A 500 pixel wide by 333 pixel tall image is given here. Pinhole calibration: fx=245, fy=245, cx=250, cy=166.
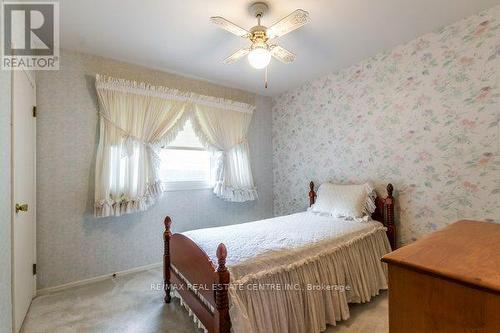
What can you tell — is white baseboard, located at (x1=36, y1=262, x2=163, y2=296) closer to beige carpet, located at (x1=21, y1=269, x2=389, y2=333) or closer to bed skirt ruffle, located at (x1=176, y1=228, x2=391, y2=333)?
beige carpet, located at (x1=21, y1=269, x2=389, y2=333)

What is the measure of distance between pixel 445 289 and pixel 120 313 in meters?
2.27

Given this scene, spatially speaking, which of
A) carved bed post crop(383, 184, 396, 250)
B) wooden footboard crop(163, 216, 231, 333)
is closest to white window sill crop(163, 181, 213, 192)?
wooden footboard crop(163, 216, 231, 333)

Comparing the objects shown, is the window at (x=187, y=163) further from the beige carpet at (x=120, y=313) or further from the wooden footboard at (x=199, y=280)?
the beige carpet at (x=120, y=313)

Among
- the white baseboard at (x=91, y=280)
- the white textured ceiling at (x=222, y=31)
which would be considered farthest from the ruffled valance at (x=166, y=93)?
the white baseboard at (x=91, y=280)

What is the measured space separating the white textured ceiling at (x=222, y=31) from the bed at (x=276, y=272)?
1.72 metres

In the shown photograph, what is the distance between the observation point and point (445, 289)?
2.74ft

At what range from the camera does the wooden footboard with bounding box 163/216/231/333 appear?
1.42 meters

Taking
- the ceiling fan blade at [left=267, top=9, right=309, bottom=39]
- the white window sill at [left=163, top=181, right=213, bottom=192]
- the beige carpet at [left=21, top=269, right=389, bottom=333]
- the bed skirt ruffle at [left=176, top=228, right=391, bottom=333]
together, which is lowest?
the beige carpet at [left=21, top=269, right=389, bottom=333]

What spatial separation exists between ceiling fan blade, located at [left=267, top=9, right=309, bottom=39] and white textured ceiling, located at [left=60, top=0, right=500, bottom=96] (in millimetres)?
223

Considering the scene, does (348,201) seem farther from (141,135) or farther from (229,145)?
(141,135)

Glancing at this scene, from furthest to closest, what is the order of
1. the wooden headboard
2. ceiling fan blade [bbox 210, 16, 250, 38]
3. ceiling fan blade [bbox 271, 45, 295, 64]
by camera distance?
the wooden headboard, ceiling fan blade [bbox 271, 45, 295, 64], ceiling fan blade [bbox 210, 16, 250, 38]

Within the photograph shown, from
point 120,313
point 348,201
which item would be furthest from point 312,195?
point 120,313

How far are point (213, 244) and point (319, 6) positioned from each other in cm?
200

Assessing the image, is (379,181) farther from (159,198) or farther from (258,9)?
(159,198)
